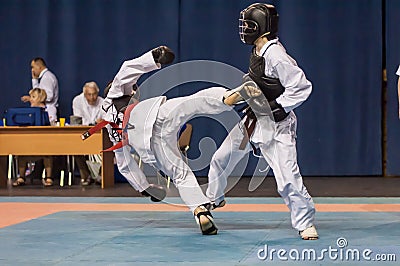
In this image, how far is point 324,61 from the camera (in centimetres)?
1007

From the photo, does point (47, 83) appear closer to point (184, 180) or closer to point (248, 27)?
point (184, 180)

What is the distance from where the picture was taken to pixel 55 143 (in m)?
8.79

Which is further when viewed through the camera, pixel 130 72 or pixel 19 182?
pixel 19 182

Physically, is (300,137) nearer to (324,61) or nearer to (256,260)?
(324,61)

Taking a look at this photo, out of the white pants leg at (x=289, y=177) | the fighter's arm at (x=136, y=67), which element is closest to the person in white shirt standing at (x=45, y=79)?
the fighter's arm at (x=136, y=67)

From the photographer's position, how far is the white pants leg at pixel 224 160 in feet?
15.9

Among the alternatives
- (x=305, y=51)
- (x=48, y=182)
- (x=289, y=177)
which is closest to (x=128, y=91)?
(x=289, y=177)

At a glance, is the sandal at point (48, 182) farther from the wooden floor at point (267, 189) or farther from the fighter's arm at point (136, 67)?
the fighter's arm at point (136, 67)

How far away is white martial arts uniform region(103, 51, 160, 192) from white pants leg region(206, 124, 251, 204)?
1.96ft

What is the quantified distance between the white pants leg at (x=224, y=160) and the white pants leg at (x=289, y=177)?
0.35m

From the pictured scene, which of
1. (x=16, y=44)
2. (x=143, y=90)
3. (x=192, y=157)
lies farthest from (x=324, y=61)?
(x=143, y=90)

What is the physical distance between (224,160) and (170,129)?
17.4 inches

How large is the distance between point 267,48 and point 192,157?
562cm

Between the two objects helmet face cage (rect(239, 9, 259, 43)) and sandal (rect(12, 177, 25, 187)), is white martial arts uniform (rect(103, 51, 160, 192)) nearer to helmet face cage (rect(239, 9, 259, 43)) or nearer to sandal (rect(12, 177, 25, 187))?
helmet face cage (rect(239, 9, 259, 43))
